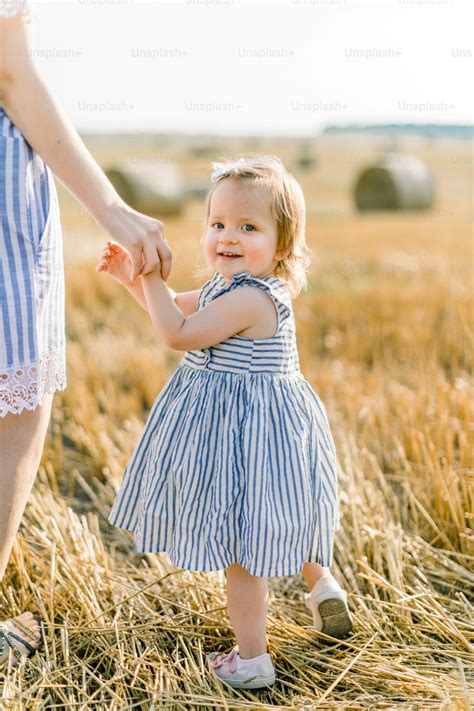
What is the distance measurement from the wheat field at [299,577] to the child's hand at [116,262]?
20 centimetres

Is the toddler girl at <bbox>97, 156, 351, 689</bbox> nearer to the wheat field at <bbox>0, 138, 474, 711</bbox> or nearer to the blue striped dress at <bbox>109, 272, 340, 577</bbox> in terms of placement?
the blue striped dress at <bbox>109, 272, 340, 577</bbox>

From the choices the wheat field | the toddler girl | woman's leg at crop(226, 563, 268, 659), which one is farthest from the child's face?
woman's leg at crop(226, 563, 268, 659)

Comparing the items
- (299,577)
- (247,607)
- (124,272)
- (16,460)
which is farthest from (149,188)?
(247,607)

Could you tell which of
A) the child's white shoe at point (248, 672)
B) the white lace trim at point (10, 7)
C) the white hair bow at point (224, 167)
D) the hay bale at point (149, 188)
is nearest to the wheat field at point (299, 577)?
the child's white shoe at point (248, 672)

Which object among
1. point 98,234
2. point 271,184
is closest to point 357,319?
point 271,184

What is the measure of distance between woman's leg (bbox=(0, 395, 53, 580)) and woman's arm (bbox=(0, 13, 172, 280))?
0.39 meters

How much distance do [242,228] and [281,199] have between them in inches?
Result: 4.3

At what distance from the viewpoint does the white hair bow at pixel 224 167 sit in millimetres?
2049

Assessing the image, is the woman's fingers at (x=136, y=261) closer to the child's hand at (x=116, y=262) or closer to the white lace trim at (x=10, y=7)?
the child's hand at (x=116, y=262)

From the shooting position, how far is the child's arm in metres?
1.96

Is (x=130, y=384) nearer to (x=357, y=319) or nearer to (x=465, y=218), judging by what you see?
(x=357, y=319)

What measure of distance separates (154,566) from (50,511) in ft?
1.25

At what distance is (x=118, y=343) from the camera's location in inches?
197

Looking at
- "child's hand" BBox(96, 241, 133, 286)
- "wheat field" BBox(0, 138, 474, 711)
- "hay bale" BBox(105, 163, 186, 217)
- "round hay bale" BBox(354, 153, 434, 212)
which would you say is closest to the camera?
"wheat field" BBox(0, 138, 474, 711)
